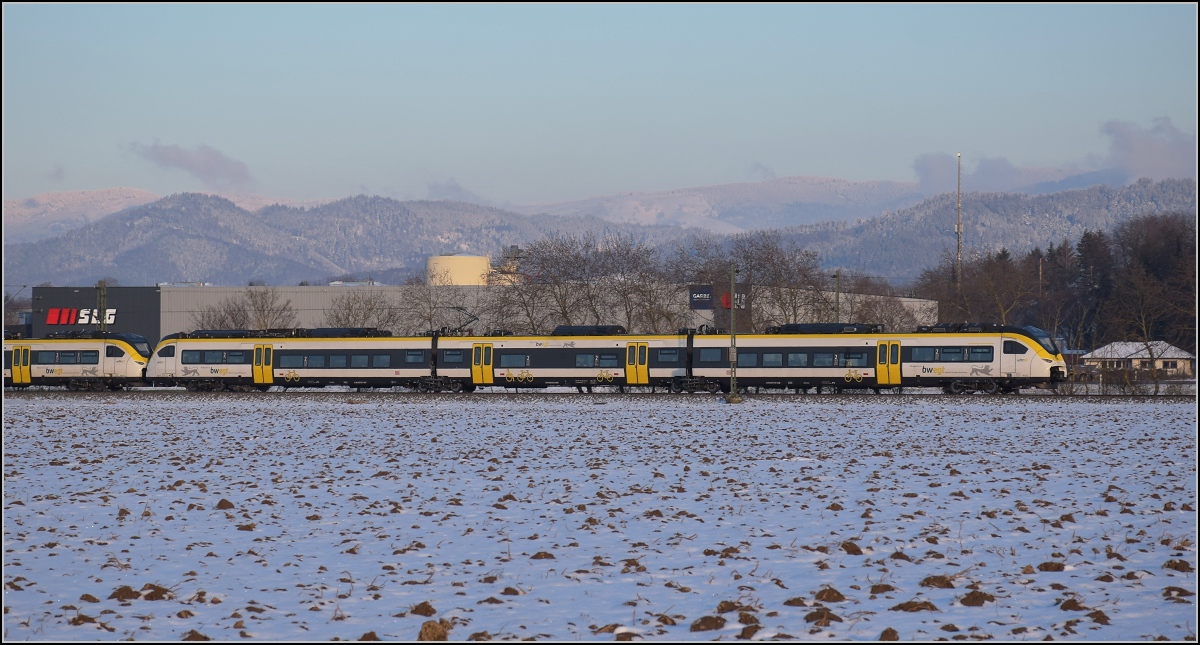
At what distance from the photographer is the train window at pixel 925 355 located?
47.6 metres

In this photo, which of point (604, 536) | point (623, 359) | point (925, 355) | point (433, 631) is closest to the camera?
point (433, 631)

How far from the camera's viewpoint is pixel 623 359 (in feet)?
170

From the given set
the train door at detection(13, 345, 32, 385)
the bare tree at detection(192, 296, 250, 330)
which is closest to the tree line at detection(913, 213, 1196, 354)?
the bare tree at detection(192, 296, 250, 330)

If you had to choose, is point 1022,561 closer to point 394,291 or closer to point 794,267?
point 794,267

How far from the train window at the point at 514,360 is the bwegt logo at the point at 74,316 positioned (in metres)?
66.5

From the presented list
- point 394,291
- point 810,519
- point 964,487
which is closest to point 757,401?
point 964,487

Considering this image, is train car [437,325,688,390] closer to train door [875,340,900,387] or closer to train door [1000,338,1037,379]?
train door [875,340,900,387]

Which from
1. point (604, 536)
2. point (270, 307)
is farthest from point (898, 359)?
point (270, 307)

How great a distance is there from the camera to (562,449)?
23.7 meters

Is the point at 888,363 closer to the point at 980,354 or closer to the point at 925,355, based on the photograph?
the point at 925,355

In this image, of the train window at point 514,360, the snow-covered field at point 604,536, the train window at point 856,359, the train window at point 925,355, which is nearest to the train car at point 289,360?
the train window at point 514,360

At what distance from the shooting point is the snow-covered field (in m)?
10.3

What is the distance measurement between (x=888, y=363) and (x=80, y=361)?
41.7 meters

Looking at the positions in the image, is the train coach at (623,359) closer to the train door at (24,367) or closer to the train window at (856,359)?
the train window at (856,359)
